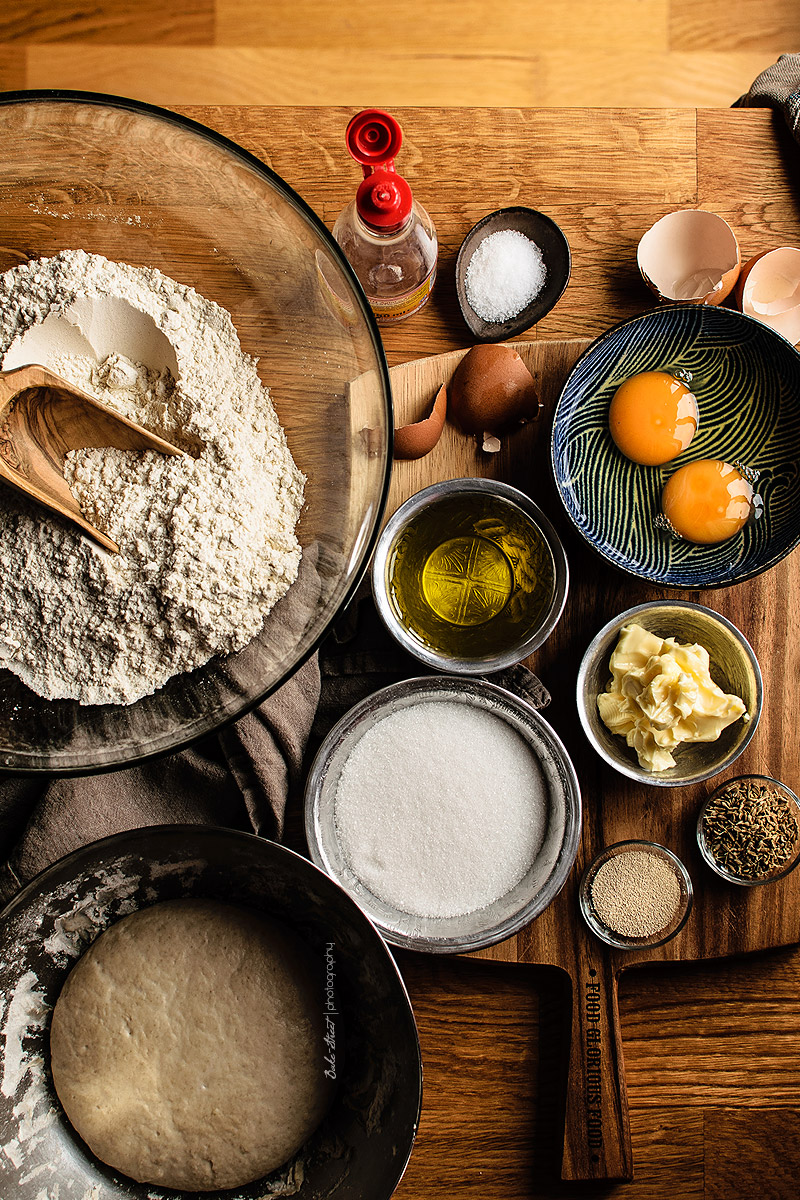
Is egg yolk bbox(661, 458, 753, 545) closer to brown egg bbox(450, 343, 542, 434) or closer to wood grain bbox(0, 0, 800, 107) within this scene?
brown egg bbox(450, 343, 542, 434)

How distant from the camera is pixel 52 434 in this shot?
3.26ft

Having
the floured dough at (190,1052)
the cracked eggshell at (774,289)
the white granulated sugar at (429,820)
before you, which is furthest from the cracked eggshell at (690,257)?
the floured dough at (190,1052)

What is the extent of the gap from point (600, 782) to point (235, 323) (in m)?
0.79

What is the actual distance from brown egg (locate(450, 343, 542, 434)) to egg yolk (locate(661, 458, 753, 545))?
24 cm

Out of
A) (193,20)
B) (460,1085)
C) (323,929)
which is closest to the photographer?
(323,929)

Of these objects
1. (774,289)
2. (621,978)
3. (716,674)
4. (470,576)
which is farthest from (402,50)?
(621,978)

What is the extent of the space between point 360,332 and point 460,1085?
3.42ft

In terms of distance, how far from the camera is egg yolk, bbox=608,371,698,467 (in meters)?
1.17

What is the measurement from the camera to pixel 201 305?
102cm

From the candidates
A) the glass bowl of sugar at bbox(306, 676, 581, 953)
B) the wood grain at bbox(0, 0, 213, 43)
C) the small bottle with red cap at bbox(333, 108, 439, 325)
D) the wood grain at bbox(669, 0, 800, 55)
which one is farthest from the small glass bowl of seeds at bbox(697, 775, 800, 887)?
the wood grain at bbox(0, 0, 213, 43)

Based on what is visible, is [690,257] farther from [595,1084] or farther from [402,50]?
[595,1084]

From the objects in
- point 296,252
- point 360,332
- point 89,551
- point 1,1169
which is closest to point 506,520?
point 360,332

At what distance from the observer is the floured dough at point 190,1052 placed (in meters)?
1.04

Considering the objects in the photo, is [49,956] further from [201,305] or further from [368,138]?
[368,138]
